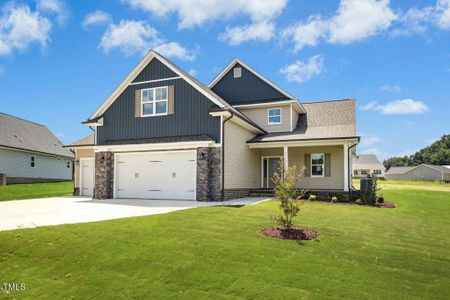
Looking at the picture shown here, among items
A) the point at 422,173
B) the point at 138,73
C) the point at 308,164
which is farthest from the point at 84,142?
the point at 422,173

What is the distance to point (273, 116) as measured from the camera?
2225 cm

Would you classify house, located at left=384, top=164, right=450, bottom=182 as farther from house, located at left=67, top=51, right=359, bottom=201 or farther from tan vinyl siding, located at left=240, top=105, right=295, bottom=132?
tan vinyl siding, located at left=240, top=105, right=295, bottom=132

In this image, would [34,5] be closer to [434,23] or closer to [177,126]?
[177,126]

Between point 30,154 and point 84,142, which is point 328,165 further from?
A: point 30,154

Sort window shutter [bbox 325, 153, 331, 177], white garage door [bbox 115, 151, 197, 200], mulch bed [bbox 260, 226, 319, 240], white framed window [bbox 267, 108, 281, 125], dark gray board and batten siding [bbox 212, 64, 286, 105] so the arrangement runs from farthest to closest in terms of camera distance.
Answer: dark gray board and batten siding [bbox 212, 64, 286, 105], white framed window [bbox 267, 108, 281, 125], window shutter [bbox 325, 153, 331, 177], white garage door [bbox 115, 151, 197, 200], mulch bed [bbox 260, 226, 319, 240]

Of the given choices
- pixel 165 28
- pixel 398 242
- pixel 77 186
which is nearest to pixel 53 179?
pixel 77 186

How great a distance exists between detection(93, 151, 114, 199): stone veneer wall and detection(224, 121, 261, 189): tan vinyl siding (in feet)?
23.0

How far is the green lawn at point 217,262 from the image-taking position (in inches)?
210

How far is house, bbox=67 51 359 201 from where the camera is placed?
17.1 m

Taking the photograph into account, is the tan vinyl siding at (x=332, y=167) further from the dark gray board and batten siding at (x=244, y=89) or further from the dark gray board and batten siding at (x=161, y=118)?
the dark gray board and batten siding at (x=161, y=118)

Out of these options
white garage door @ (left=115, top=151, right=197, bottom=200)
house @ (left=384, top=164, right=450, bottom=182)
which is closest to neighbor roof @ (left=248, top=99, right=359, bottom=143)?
white garage door @ (left=115, top=151, right=197, bottom=200)

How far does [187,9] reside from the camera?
14844 mm

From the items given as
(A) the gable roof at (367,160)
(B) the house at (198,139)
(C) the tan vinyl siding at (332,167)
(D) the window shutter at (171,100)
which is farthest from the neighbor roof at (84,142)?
(A) the gable roof at (367,160)

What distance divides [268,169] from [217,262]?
639 inches
